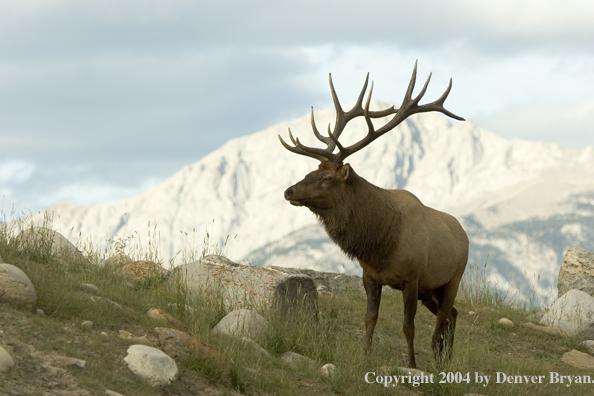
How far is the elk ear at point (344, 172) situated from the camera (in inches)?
323

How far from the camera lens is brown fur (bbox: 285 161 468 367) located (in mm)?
8062

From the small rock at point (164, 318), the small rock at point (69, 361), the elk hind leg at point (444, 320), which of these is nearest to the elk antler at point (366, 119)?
the elk hind leg at point (444, 320)

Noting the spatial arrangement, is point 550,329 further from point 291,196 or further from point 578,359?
point 291,196

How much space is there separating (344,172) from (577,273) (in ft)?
26.2

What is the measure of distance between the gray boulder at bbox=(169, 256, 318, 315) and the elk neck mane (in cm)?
104

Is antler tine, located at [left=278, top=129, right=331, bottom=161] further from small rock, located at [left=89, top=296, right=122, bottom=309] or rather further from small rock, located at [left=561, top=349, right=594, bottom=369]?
small rock, located at [left=561, top=349, right=594, bottom=369]

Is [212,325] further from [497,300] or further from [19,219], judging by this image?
[497,300]

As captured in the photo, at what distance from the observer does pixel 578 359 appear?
10727mm

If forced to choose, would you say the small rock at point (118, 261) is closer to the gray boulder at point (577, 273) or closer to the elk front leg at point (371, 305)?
the elk front leg at point (371, 305)

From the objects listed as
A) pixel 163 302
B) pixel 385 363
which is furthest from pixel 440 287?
pixel 163 302

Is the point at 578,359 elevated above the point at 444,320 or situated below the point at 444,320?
below

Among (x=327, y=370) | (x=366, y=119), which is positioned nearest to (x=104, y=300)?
(x=327, y=370)

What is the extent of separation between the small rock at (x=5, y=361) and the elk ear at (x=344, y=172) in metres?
4.17

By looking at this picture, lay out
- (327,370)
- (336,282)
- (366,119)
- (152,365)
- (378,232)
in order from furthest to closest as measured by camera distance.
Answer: (336,282)
(366,119)
(378,232)
(327,370)
(152,365)
